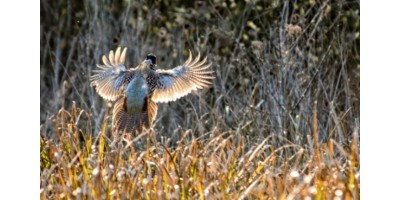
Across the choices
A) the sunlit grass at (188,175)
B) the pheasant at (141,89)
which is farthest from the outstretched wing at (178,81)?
the sunlit grass at (188,175)

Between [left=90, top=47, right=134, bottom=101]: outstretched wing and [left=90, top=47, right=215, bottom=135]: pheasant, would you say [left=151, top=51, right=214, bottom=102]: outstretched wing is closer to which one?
[left=90, top=47, right=215, bottom=135]: pheasant

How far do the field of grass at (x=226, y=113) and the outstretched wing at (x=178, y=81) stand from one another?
16cm

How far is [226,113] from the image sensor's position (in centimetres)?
541

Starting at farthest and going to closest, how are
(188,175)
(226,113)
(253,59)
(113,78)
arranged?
1. (253,59)
2. (226,113)
3. (113,78)
4. (188,175)

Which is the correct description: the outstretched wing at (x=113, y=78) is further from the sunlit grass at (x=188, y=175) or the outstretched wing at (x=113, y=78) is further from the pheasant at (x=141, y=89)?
the sunlit grass at (x=188, y=175)

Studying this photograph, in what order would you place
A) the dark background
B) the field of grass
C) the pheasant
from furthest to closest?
the dark background
the pheasant
the field of grass

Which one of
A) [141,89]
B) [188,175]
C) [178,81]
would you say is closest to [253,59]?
[178,81]

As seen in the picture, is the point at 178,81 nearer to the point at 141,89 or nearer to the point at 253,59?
the point at 141,89

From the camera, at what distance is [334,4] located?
18.1ft

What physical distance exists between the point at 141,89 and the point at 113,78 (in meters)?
0.18

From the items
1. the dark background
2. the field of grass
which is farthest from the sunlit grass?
the dark background

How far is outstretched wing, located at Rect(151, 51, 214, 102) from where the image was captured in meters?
4.45
